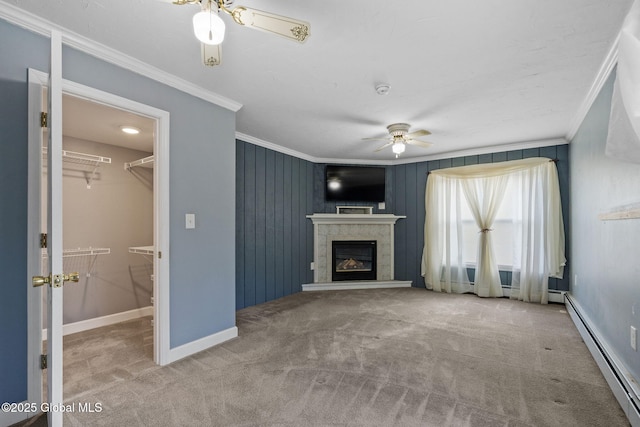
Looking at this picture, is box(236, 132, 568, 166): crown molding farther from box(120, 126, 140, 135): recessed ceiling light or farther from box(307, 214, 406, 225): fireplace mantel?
box(120, 126, 140, 135): recessed ceiling light

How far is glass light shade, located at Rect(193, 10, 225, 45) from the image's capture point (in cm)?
134

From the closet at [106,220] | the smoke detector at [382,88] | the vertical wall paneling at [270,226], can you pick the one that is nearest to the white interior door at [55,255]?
the closet at [106,220]

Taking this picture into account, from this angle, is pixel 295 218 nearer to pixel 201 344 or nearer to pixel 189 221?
pixel 189 221

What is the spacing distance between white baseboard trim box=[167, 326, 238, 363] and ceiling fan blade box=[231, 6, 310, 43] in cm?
243

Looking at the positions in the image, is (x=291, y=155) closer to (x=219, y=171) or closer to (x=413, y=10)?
(x=219, y=171)

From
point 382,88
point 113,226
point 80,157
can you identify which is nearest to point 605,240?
point 382,88

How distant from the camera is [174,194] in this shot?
8.32 ft

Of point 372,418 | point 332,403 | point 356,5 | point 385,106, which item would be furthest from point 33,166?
point 385,106

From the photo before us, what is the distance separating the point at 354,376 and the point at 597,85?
3021mm

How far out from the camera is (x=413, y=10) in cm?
167

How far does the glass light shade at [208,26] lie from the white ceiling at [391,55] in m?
0.39

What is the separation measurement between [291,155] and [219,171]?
2.19 meters

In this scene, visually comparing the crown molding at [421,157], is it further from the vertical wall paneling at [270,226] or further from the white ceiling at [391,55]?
the white ceiling at [391,55]

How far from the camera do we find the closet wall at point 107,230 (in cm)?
341
